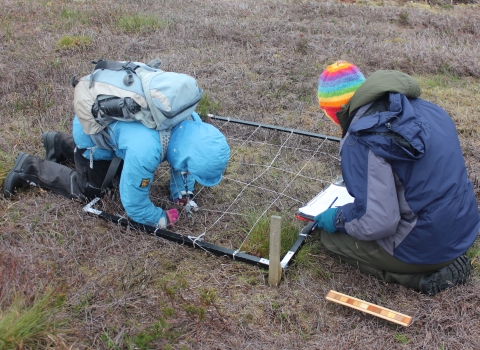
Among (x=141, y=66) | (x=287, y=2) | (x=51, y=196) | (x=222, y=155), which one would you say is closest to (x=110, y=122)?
(x=141, y=66)

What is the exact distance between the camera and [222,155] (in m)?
3.11

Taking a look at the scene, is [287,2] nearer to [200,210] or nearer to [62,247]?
[200,210]

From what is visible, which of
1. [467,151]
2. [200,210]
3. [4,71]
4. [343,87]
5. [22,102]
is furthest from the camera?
[4,71]

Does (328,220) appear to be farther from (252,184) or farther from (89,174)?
(89,174)

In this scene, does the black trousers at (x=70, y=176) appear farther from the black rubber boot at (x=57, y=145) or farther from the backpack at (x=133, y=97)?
the backpack at (x=133, y=97)

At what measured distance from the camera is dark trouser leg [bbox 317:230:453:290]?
282 cm

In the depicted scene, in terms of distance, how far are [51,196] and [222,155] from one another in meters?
1.61

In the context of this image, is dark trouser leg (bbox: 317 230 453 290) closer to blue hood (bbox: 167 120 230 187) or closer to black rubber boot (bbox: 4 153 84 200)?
blue hood (bbox: 167 120 230 187)

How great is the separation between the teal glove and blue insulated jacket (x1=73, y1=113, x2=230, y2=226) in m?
0.72

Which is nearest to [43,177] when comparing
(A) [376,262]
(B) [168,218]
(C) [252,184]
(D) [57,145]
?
(D) [57,145]

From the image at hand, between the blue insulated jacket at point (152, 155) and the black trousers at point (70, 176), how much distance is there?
17.5 inches

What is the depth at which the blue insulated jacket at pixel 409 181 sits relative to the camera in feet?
8.04

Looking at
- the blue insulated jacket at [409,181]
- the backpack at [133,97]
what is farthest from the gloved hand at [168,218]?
the blue insulated jacket at [409,181]

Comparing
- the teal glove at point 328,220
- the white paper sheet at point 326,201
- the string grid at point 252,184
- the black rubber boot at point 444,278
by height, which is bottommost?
the string grid at point 252,184
